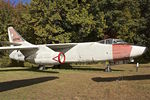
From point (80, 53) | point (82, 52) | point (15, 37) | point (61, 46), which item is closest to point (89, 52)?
point (82, 52)

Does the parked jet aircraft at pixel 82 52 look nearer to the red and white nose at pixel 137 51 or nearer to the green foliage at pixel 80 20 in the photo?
the red and white nose at pixel 137 51

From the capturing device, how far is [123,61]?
2127cm

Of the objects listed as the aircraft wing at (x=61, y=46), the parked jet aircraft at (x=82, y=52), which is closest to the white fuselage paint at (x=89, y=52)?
the parked jet aircraft at (x=82, y=52)

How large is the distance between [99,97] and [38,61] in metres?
12.5

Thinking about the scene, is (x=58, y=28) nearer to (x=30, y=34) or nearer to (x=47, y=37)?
(x=47, y=37)

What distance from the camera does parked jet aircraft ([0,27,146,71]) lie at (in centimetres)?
1972

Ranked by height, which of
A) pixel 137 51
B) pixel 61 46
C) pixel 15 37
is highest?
pixel 15 37

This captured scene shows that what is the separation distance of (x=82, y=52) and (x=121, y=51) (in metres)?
3.56

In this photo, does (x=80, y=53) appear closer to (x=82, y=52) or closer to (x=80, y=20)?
(x=82, y=52)

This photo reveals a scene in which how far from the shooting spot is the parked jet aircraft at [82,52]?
64.7 feet

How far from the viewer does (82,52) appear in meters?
21.8

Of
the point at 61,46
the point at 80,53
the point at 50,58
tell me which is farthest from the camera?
the point at 61,46

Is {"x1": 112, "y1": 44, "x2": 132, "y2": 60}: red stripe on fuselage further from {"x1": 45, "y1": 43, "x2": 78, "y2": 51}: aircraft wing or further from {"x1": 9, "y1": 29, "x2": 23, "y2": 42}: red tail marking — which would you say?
{"x1": 9, "y1": 29, "x2": 23, "y2": 42}: red tail marking

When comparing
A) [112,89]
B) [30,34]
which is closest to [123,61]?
[112,89]
